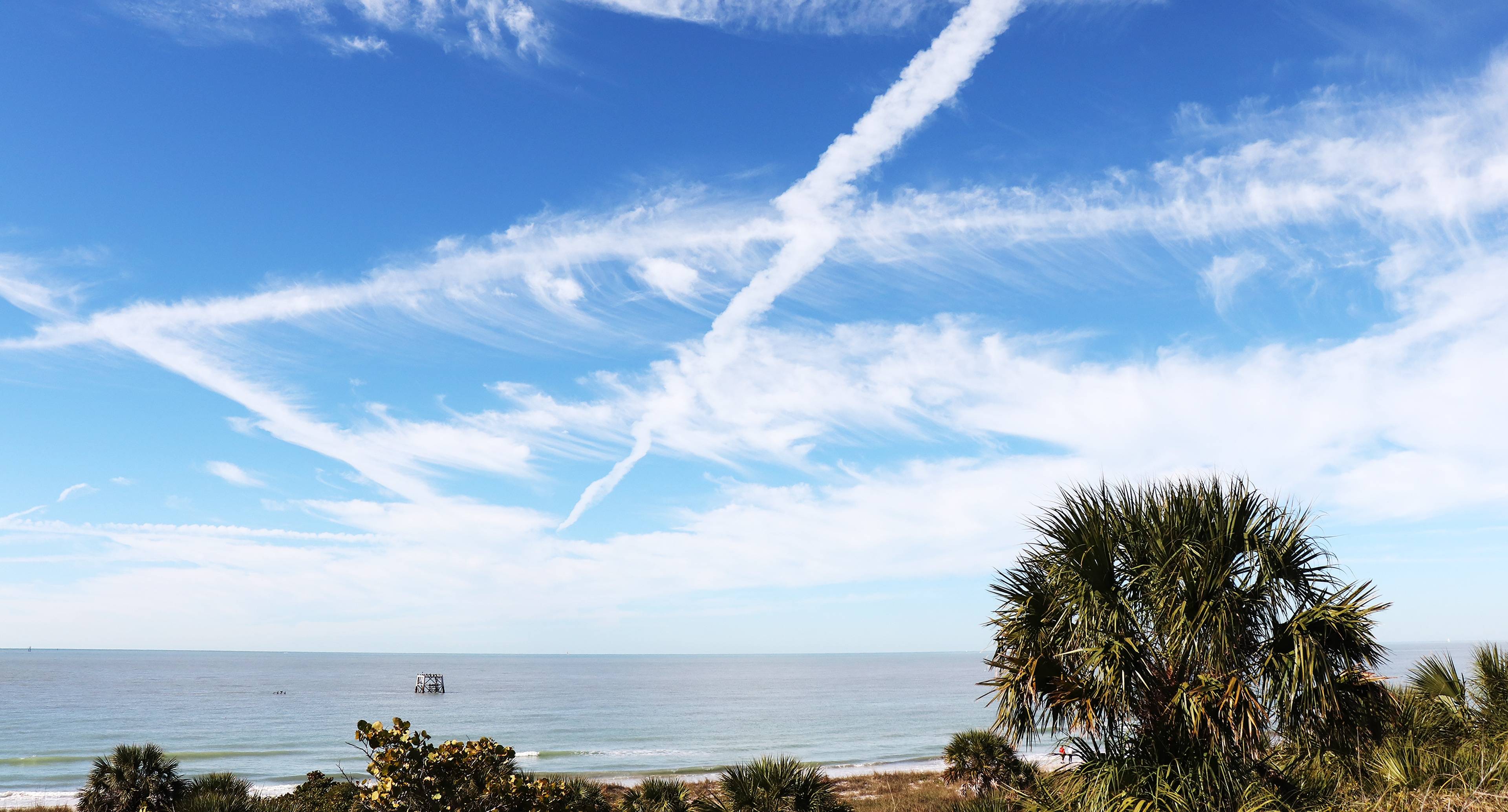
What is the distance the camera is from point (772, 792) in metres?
14.6

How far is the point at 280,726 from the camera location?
73.6 meters

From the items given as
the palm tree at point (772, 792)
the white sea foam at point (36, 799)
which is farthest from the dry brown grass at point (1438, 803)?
the white sea foam at point (36, 799)

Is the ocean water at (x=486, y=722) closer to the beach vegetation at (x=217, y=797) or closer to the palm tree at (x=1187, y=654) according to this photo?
the beach vegetation at (x=217, y=797)

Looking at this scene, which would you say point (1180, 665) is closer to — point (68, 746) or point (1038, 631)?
point (1038, 631)

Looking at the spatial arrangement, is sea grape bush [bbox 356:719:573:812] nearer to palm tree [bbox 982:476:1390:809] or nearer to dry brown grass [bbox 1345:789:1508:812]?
palm tree [bbox 982:476:1390:809]

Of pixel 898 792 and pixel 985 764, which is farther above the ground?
pixel 985 764

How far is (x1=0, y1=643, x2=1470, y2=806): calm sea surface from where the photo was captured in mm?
51438

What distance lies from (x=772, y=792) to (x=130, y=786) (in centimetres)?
1203

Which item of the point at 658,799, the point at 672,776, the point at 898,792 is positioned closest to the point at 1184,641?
the point at 658,799

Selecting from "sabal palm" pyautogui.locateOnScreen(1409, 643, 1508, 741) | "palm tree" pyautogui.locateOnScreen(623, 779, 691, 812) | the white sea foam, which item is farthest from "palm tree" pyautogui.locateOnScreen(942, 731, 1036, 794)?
the white sea foam

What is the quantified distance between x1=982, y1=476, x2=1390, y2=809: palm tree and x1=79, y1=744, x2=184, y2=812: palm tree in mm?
15645

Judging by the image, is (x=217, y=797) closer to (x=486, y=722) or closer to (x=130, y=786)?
(x=130, y=786)

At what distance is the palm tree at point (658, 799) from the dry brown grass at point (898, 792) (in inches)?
212

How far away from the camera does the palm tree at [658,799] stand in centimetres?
1736
